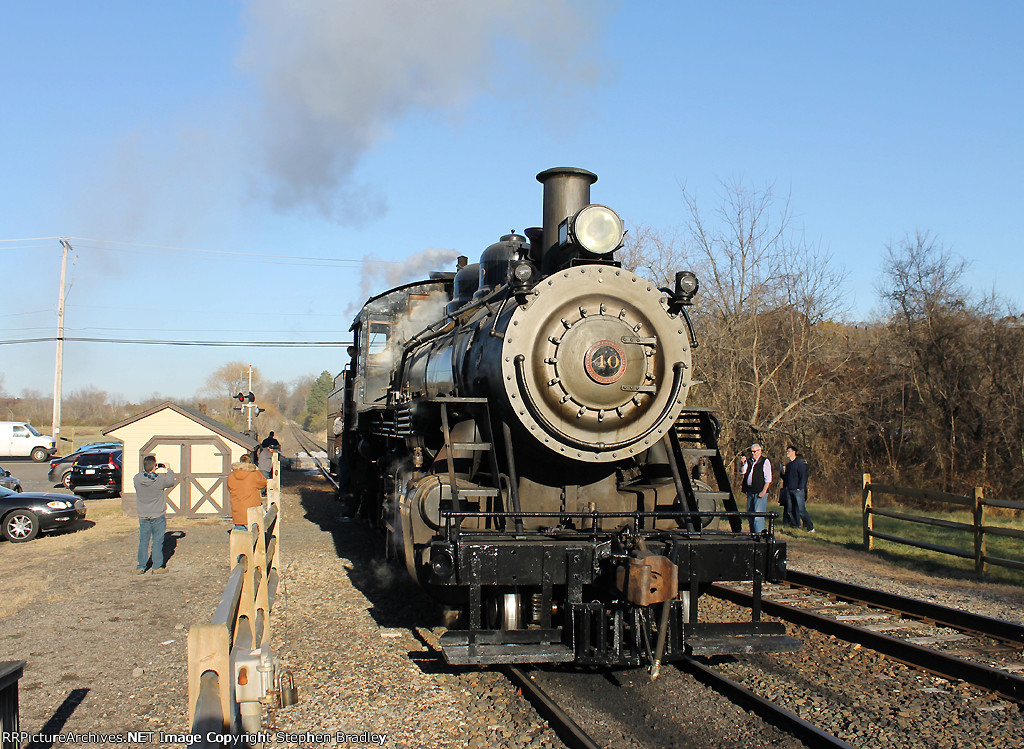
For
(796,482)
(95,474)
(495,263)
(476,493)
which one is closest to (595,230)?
(495,263)

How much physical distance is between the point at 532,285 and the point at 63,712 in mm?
4331

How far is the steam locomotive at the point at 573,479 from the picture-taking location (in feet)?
17.3

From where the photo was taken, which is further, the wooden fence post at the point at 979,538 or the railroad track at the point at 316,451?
the railroad track at the point at 316,451

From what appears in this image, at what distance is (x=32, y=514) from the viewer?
43.8 feet

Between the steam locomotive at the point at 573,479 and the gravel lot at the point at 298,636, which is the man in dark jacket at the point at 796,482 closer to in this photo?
the gravel lot at the point at 298,636

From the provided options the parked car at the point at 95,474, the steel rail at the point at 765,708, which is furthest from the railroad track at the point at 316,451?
the steel rail at the point at 765,708

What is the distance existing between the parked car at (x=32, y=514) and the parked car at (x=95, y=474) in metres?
6.76

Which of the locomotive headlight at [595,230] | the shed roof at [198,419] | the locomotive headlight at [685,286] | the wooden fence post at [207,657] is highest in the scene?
the locomotive headlight at [595,230]

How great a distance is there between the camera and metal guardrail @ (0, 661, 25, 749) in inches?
129

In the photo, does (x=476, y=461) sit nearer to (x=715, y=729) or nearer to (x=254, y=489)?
(x=715, y=729)

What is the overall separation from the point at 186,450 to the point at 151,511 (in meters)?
5.76

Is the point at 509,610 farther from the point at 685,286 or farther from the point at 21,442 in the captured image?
the point at 21,442

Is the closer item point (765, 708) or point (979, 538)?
point (765, 708)

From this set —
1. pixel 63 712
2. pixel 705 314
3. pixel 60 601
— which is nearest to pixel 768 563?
pixel 63 712
